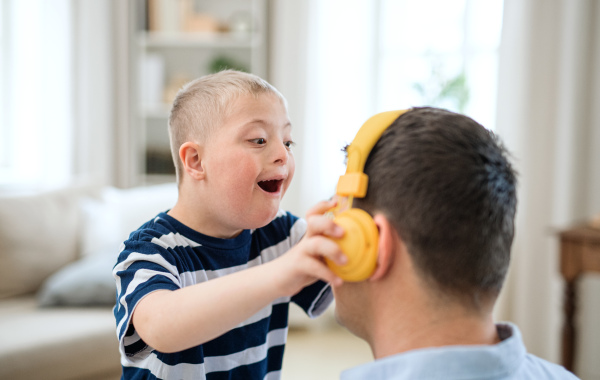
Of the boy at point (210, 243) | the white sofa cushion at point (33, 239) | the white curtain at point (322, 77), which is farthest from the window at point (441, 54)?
the boy at point (210, 243)

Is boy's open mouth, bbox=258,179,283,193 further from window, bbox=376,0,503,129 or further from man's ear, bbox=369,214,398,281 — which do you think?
window, bbox=376,0,503,129

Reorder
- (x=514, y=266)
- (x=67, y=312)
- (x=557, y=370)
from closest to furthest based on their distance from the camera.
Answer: (x=557, y=370)
(x=67, y=312)
(x=514, y=266)

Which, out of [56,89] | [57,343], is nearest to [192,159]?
[57,343]

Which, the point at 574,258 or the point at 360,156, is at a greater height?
the point at 360,156

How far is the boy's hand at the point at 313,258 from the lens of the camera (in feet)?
2.43

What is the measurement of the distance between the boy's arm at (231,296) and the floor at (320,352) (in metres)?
2.35

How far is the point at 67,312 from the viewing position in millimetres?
2645

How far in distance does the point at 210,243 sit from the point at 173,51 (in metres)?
3.76

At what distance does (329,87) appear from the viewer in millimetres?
3988

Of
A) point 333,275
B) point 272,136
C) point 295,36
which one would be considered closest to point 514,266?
point 295,36

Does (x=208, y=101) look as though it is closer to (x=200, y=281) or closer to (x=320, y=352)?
(x=200, y=281)

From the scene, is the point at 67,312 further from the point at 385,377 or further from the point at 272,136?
the point at 385,377

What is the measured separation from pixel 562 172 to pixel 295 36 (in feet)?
A: 6.51

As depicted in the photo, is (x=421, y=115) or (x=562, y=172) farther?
(x=562, y=172)
